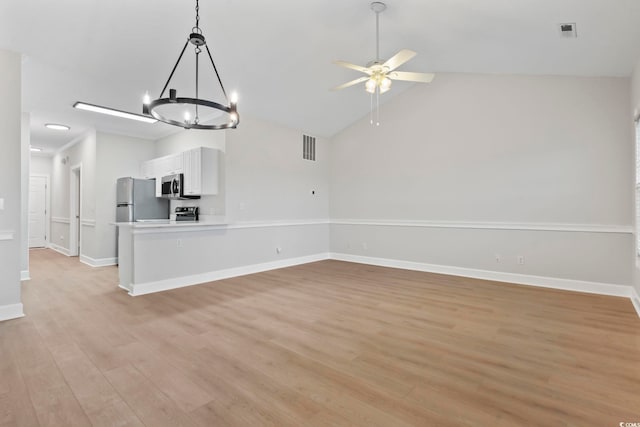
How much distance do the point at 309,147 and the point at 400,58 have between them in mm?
3849

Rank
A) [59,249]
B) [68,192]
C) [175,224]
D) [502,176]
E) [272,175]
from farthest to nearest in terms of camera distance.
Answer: [59,249] → [68,192] → [272,175] → [502,176] → [175,224]

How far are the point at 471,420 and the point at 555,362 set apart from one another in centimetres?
116

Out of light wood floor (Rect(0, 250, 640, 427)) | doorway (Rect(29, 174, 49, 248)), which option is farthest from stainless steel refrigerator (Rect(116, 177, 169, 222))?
doorway (Rect(29, 174, 49, 248))

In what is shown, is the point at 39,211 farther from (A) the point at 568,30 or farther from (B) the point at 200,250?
(A) the point at 568,30

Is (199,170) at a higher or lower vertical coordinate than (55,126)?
lower

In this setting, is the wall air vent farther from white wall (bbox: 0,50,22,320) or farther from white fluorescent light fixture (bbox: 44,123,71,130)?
white fluorescent light fixture (bbox: 44,123,71,130)

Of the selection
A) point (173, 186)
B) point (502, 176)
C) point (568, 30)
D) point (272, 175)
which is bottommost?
point (173, 186)

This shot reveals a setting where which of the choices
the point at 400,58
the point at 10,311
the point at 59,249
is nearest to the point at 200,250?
the point at 10,311

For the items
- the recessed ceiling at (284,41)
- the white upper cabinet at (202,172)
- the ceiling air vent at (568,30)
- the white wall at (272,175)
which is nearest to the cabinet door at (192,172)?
the white upper cabinet at (202,172)

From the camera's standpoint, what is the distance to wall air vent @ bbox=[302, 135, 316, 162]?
6711mm

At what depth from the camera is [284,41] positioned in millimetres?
3941

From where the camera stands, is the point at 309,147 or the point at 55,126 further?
the point at 309,147

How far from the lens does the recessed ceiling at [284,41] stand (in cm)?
308

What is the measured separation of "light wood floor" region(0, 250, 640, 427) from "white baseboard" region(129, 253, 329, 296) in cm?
21
